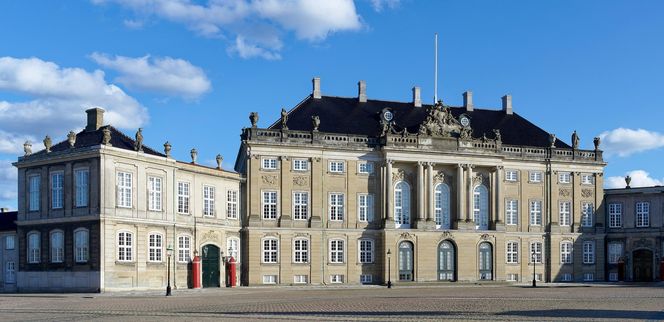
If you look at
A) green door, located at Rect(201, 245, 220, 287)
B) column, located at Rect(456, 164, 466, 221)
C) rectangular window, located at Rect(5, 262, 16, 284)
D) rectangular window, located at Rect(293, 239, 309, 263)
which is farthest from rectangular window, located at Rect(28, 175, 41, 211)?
column, located at Rect(456, 164, 466, 221)

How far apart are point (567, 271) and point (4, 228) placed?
40.9 m

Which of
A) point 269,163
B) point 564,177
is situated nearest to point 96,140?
point 269,163

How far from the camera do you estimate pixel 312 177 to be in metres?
60.2

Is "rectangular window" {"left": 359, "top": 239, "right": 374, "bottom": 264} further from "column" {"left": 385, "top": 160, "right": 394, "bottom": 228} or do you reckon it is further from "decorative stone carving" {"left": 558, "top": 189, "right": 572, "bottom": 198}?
"decorative stone carving" {"left": 558, "top": 189, "right": 572, "bottom": 198}

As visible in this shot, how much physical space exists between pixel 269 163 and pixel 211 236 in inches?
266

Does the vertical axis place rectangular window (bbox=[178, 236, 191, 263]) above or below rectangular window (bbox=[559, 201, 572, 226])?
below

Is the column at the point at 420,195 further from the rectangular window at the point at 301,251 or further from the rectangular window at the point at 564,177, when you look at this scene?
the rectangular window at the point at 564,177

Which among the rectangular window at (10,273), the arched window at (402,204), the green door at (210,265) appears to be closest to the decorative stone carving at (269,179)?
the green door at (210,265)

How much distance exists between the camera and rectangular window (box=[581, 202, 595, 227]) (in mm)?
68500

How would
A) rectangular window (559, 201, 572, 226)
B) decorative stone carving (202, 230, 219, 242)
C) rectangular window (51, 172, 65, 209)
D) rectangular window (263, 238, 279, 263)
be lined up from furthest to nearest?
rectangular window (559, 201, 572, 226), rectangular window (263, 238, 279, 263), decorative stone carving (202, 230, 219, 242), rectangular window (51, 172, 65, 209)

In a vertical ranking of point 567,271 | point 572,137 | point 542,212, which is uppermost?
point 572,137

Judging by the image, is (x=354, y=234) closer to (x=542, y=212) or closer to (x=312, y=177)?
(x=312, y=177)

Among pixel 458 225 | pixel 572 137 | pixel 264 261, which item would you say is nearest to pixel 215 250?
pixel 264 261

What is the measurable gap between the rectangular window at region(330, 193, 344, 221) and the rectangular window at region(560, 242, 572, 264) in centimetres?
1833
